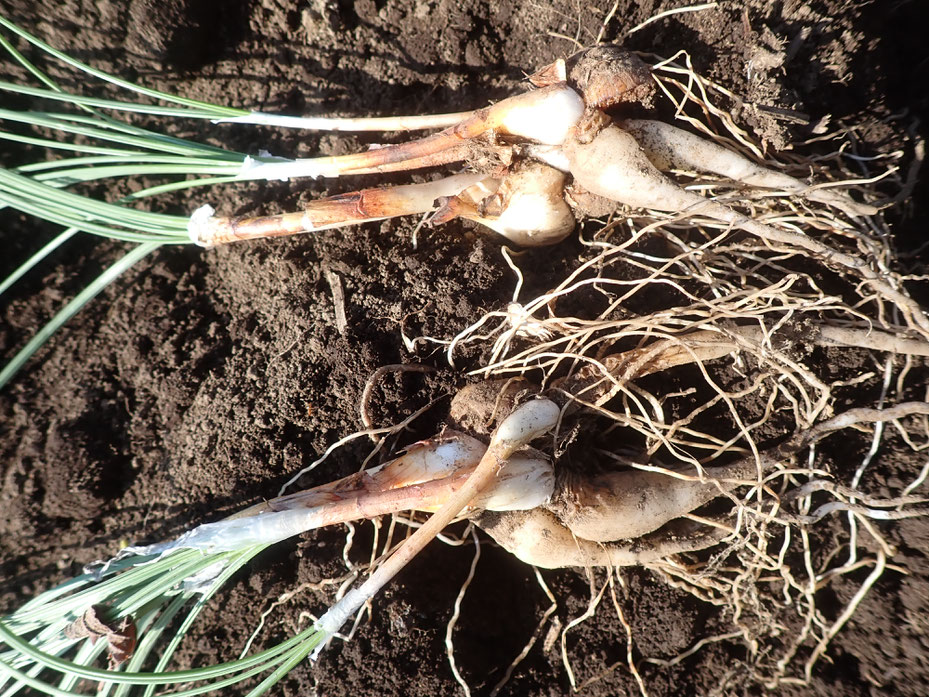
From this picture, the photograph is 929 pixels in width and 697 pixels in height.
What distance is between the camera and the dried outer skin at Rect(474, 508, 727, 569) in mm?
1266

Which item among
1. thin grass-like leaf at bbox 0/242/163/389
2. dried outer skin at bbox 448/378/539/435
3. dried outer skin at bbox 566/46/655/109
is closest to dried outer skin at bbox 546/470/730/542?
dried outer skin at bbox 448/378/539/435

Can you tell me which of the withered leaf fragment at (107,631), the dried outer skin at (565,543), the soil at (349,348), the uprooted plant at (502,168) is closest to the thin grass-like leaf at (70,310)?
the uprooted plant at (502,168)

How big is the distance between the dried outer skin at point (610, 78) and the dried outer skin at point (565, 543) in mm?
920

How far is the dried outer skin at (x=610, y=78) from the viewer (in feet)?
4.03

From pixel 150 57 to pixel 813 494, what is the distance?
202 centimetres

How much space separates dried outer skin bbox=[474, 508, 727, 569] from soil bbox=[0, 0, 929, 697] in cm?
14

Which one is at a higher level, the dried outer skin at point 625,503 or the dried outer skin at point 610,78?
the dried outer skin at point 610,78

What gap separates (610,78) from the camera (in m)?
1.23

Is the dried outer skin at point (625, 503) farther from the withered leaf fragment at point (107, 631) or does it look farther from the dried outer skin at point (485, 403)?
the withered leaf fragment at point (107, 631)

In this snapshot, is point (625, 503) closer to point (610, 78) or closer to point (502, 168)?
point (502, 168)

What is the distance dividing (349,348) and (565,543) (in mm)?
664

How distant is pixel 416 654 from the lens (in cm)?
133

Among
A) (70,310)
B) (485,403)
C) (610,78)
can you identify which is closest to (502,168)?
(610,78)

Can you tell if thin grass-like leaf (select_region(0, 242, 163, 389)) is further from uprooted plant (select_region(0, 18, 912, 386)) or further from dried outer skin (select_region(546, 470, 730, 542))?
dried outer skin (select_region(546, 470, 730, 542))
